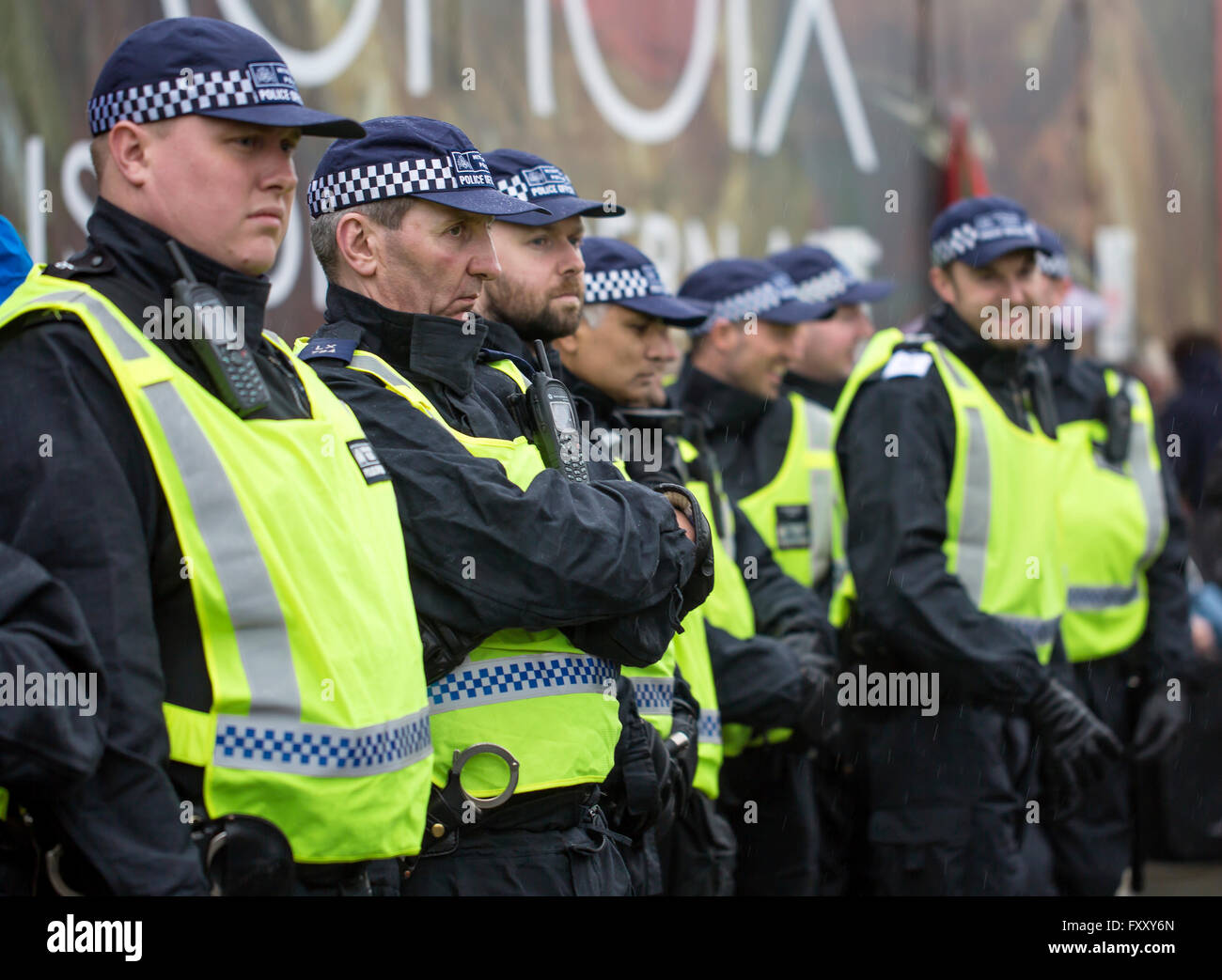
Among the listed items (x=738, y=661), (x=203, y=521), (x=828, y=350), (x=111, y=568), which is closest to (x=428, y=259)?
(x=203, y=521)

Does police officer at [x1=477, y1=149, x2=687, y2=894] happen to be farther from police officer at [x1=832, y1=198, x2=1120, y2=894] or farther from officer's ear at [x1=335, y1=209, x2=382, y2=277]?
police officer at [x1=832, y1=198, x2=1120, y2=894]

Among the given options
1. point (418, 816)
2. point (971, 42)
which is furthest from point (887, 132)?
point (418, 816)

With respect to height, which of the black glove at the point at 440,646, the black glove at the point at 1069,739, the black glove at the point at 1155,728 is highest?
the black glove at the point at 440,646

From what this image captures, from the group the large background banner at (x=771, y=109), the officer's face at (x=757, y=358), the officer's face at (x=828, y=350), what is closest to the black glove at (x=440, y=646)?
the officer's face at (x=757, y=358)

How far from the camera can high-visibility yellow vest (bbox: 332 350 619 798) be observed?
2924 mm

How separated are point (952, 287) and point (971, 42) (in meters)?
5.40

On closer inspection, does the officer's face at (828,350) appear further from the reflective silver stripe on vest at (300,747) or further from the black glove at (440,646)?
the reflective silver stripe on vest at (300,747)

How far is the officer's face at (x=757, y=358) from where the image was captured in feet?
17.9

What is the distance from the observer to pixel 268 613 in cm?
230

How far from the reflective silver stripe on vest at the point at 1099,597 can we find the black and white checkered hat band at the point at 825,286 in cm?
154

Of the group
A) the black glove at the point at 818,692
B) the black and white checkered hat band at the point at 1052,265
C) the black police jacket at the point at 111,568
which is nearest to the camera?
the black police jacket at the point at 111,568

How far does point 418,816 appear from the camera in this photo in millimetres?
2521

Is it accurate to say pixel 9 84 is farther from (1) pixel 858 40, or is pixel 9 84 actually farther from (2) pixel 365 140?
(1) pixel 858 40

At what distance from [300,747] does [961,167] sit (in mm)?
8577
